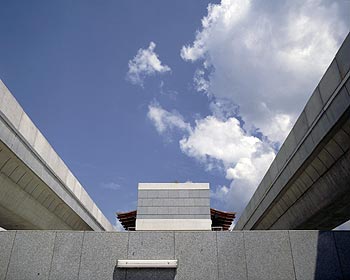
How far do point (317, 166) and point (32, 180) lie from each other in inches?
430

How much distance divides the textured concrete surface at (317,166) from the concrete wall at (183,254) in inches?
98.0

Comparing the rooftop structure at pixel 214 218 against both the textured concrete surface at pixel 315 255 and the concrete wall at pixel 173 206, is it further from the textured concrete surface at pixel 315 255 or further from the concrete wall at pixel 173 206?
the textured concrete surface at pixel 315 255

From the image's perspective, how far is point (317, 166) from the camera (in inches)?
443

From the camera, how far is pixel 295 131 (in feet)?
39.1

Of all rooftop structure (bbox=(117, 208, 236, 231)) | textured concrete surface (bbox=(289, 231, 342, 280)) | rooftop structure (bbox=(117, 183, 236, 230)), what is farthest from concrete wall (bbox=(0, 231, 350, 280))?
rooftop structure (bbox=(117, 208, 236, 231))

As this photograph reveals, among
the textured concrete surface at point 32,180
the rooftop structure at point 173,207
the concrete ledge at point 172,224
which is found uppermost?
the rooftop structure at point 173,207

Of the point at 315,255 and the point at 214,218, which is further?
the point at 214,218

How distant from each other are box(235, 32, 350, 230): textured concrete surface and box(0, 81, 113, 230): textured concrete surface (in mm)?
9622

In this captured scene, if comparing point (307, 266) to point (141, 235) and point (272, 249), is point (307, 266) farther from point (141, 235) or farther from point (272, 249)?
point (141, 235)

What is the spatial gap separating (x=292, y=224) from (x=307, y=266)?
672 centimetres

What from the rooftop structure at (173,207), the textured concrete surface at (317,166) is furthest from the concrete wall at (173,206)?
the textured concrete surface at (317,166)

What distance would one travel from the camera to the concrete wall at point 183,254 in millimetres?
9070

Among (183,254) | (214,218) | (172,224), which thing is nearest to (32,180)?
(183,254)

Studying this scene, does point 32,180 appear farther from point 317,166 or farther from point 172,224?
point 172,224
